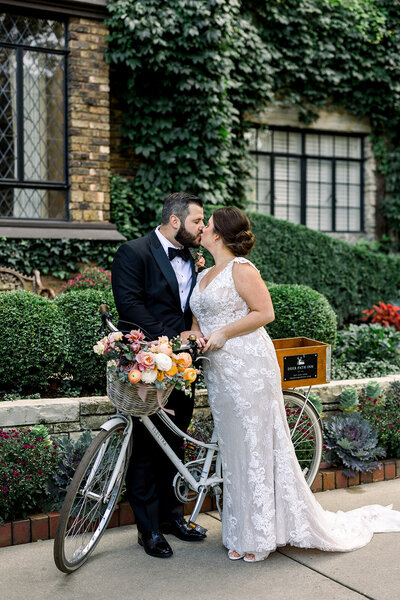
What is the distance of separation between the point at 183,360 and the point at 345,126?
9664mm

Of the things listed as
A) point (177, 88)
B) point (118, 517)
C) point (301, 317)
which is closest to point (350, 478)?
point (301, 317)

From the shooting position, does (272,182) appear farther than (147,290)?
Yes

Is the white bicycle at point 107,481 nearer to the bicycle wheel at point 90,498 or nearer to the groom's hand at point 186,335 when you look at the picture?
the bicycle wheel at point 90,498

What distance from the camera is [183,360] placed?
349 centimetres

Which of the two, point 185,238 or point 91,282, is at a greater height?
point 185,238

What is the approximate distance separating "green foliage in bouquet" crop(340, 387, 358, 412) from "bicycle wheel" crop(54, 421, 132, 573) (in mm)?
2187

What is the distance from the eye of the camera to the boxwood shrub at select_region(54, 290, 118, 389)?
5023 millimetres

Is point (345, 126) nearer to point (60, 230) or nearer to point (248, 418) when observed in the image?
point (60, 230)

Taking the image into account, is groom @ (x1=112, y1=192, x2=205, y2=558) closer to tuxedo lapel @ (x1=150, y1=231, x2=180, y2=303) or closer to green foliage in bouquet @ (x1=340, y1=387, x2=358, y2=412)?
tuxedo lapel @ (x1=150, y1=231, x2=180, y2=303)

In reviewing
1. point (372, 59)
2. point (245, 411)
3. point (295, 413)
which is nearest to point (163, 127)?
point (372, 59)

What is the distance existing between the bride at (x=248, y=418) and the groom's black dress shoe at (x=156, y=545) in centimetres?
33

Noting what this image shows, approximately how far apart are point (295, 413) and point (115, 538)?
1430mm

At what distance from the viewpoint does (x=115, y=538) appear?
4.04 m

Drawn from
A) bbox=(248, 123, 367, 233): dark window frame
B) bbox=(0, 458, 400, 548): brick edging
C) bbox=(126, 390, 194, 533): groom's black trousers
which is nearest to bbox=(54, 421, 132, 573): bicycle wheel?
bbox=(126, 390, 194, 533): groom's black trousers
